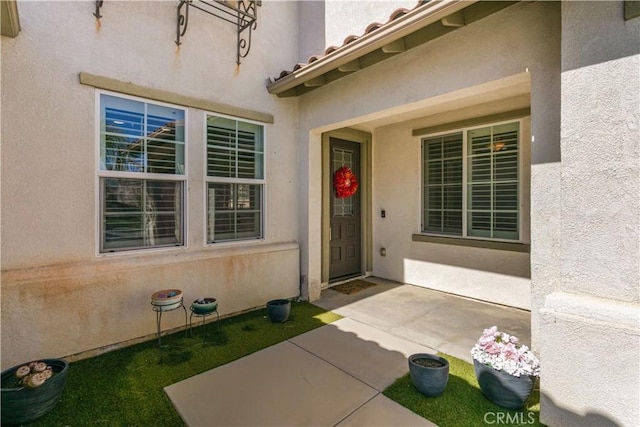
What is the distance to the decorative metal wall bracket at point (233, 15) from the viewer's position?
4336mm

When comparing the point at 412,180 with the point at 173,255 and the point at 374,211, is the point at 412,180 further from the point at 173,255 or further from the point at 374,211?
the point at 173,255

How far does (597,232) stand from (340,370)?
2704 mm

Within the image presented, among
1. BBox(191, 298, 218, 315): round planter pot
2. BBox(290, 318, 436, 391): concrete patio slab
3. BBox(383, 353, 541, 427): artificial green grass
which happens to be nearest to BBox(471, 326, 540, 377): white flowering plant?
BBox(383, 353, 541, 427): artificial green grass

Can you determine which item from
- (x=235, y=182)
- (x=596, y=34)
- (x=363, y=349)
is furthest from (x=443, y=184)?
(x=235, y=182)

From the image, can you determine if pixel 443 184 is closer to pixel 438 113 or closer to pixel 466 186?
pixel 466 186

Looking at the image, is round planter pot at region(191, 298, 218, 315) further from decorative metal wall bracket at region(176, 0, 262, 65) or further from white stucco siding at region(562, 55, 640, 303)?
white stucco siding at region(562, 55, 640, 303)

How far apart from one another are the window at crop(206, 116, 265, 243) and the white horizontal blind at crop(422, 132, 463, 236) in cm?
362

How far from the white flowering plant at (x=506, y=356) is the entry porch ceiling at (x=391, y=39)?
3.26 meters

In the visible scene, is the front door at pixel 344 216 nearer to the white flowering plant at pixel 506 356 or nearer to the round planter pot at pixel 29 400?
the white flowering plant at pixel 506 356

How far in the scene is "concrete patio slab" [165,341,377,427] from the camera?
104 inches

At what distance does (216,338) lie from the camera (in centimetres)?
416

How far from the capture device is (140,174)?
13.3 ft

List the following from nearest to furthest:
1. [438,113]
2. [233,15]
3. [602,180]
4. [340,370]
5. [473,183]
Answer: [602,180] < [340,370] < [233,15] < [473,183] < [438,113]

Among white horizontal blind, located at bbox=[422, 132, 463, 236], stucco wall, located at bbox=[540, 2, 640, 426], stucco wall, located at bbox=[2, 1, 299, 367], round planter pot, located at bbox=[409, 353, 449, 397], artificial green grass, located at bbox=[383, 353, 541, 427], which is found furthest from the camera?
white horizontal blind, located at bbox=[422, 132, 463, 236]
